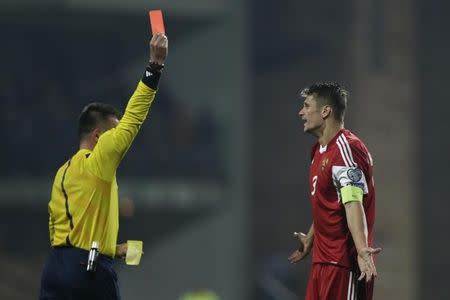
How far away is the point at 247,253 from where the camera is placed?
29.2 m

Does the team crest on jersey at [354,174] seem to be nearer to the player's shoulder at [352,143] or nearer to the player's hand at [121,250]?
the player's shoulder at [352,143]

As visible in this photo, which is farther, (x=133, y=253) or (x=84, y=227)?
(x=133, y=253)

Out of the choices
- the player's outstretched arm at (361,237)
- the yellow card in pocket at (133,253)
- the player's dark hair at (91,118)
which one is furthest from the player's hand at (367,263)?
the player's dark hair at (91,118)

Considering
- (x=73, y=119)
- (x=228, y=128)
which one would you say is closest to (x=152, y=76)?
(x=73, y=119)

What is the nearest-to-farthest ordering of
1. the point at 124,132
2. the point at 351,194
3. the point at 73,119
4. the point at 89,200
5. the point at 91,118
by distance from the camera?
1. the point at 124,132
2. the point at 351,194
3. the point at 89,200
4. the point at 91,118
5. the point at 73,119

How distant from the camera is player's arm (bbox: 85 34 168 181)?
8.29m

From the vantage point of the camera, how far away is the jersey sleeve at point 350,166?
8484 millimetres

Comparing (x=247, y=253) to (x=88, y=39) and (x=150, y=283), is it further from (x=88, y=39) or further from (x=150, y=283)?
(x=88, y=39)

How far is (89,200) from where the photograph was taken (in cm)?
855

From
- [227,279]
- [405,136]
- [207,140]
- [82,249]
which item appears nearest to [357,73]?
[405,136]

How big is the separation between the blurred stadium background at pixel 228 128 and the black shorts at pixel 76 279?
18069 mm

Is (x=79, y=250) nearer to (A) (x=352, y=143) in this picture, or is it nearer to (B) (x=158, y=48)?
(B) (x=158, y=48)

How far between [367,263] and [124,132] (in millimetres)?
1689

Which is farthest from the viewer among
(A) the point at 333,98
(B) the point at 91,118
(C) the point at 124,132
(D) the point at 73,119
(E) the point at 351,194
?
(D) the point at 73,119
